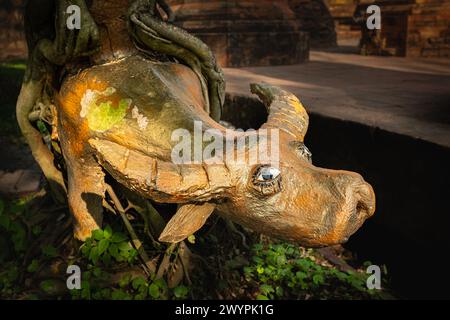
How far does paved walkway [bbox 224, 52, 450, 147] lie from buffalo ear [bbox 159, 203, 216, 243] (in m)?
1.43

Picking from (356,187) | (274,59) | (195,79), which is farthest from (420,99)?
(274,59)

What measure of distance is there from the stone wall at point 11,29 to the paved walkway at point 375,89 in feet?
24.9

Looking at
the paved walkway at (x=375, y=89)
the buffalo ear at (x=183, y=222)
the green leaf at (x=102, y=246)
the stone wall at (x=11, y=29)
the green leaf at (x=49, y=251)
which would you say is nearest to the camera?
the buffalo ear at (x=183, y=222)

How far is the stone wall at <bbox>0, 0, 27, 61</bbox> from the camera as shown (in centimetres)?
1152

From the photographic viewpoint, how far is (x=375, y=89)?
444 cm

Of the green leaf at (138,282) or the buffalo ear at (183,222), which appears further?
the green leaf at (138,282)

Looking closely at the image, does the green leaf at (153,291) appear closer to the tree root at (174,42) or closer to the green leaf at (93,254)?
the green leaf at (93,254)

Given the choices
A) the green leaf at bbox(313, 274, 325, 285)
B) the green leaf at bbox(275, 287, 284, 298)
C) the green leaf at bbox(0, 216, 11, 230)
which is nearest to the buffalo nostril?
the green leaf at bbox(275, 287, 284, 298)

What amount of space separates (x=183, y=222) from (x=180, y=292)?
0.89 metres

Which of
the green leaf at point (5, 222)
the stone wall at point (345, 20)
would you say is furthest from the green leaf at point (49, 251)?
the stone wall at point (345, 20)

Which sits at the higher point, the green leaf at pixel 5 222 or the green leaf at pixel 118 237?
the green leaf at pixel 118 237

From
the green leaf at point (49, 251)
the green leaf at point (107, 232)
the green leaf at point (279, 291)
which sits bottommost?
the green leaf at point (279, 291)

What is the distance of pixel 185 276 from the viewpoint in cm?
256

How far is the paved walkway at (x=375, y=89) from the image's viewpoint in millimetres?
2951
